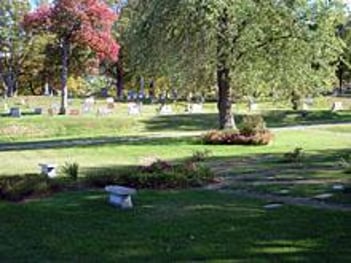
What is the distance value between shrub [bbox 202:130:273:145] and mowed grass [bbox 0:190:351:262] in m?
Result: 14.1

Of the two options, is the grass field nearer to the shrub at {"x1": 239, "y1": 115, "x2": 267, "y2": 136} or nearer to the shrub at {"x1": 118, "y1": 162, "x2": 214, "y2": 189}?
the shrub at {"x1": 118, "y1": 162, "x2": 214, "y2": 189}

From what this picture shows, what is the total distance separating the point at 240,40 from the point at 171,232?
61.8 feet

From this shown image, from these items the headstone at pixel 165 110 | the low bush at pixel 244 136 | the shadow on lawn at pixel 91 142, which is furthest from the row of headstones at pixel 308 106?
the low bush at pixel 244 136

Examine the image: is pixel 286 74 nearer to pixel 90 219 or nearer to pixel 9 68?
pixel 90 219

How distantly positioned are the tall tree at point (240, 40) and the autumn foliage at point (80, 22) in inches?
386

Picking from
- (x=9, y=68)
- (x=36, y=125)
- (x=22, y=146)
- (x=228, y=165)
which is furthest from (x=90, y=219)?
(x=9, y=68)

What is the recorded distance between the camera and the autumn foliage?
127ft

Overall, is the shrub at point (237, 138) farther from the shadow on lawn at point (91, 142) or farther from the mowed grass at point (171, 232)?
the mowed grass at point (171, 232)

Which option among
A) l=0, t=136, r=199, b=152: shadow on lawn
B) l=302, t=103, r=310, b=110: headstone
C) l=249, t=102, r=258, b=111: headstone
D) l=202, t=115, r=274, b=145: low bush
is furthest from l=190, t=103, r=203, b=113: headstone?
l=202, t=115, r=274, b=145: low bush

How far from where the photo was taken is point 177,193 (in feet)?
43.9

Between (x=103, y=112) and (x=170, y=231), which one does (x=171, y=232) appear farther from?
(x=103, y=112)

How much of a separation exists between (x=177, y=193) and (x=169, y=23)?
15449 mm

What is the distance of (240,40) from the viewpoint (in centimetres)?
2780

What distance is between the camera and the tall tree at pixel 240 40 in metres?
27.6
